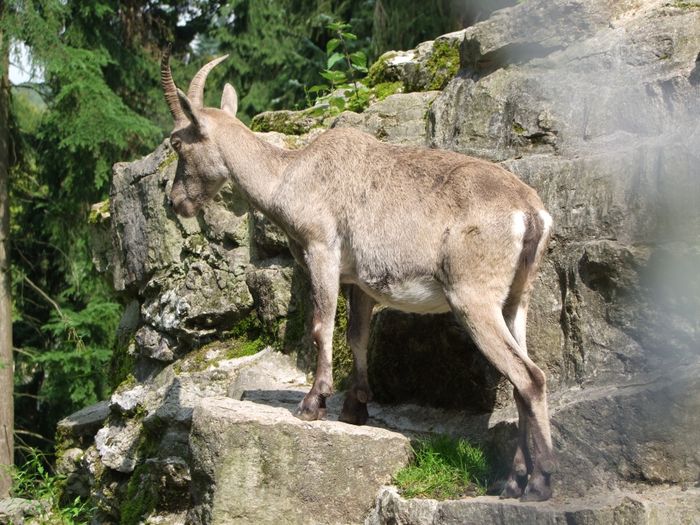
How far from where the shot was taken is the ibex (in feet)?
18.0

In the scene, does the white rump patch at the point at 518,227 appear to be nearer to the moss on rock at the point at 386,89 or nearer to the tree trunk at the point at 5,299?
the moss on rock at the point at 386,89

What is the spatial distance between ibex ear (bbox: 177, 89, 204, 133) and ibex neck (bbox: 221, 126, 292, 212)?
0.78ft

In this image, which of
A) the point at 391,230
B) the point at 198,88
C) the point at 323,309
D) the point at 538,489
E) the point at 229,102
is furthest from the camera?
the point at 229,102

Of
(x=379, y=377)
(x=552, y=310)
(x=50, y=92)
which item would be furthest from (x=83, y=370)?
(x=552, y=310)

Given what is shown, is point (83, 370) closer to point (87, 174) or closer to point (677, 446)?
point (87, 174)

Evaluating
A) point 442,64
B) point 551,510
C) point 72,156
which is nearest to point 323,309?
point 551,510

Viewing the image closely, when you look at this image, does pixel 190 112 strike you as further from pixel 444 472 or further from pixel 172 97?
pixel 444 472

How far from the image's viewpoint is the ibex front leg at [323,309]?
6.30 metres

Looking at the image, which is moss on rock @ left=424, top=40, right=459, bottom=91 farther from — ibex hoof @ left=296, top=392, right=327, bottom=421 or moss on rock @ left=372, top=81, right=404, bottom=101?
ibex hoof @ left=296, top=392, right=327, bottom=421

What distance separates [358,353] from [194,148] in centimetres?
212

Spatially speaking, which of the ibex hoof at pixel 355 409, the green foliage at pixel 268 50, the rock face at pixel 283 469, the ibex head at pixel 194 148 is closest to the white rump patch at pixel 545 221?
the rock face at pixel 283 469

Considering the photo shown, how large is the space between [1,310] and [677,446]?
11.8 metres

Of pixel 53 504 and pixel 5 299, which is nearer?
pixel 53 504

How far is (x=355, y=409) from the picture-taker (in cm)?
659
